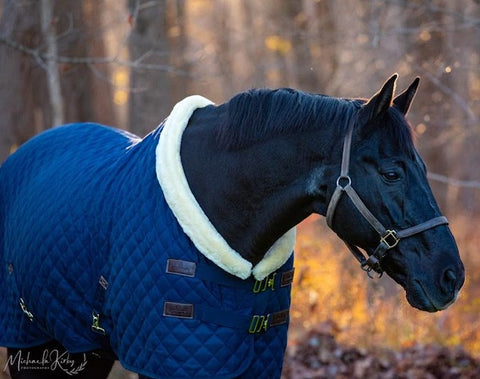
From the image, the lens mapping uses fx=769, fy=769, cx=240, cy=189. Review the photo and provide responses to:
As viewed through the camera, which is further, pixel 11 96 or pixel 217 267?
pixel 11 96

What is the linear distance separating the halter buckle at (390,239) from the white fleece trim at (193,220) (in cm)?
54

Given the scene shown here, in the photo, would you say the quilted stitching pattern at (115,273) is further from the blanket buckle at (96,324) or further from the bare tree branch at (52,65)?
the bare tree branch at (52,65)

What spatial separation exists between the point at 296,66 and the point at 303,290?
9478 mm

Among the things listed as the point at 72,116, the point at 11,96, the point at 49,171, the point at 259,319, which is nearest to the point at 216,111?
the point at 259,319

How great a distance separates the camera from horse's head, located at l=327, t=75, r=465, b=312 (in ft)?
9.11

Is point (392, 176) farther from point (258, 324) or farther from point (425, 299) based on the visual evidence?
point (258, 324)

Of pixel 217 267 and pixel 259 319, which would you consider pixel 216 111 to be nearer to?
pixel 217 267

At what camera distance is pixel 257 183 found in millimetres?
3053

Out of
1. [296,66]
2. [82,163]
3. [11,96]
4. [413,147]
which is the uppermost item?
[413,147]

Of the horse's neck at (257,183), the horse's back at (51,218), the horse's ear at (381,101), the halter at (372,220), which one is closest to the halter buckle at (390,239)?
the halter at (372,220)

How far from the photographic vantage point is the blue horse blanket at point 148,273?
306 cm

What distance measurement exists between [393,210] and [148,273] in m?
1.01

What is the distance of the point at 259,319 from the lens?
3184 millimetres

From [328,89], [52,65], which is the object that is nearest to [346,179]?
[52,65]
